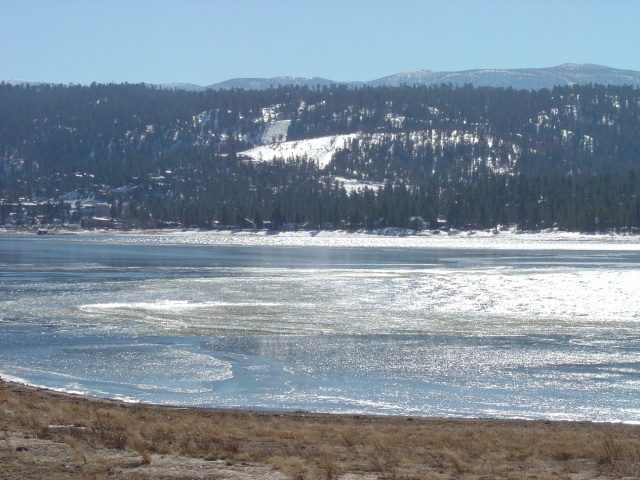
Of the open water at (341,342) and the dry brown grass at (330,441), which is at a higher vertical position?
the dry brown grass at (330,441)

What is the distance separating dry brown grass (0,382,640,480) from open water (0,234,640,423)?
2602 millimetres

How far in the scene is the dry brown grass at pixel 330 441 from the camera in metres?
15.3

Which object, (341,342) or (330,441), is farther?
(341,342)

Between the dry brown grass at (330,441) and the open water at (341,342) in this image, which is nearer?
the dry brown grass at (330,441)

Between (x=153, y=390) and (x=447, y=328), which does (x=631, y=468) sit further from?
(x=447, y=328)

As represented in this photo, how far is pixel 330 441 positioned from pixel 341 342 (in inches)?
677

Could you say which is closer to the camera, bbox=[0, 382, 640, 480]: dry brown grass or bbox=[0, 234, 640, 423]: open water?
bbox=[0, 382, 640, 480]: dry brown grass

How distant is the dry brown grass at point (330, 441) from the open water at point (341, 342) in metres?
2.60

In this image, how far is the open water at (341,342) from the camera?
25672 millimetres

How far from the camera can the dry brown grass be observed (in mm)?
15305

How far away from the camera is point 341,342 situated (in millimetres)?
35469

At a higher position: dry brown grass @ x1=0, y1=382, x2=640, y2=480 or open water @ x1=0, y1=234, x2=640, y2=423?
dry brown grass @ x1=0, y1=382, x2=640, y2=480

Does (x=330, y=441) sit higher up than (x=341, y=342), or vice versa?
(x=330, y=441)

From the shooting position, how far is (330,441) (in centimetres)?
1830
